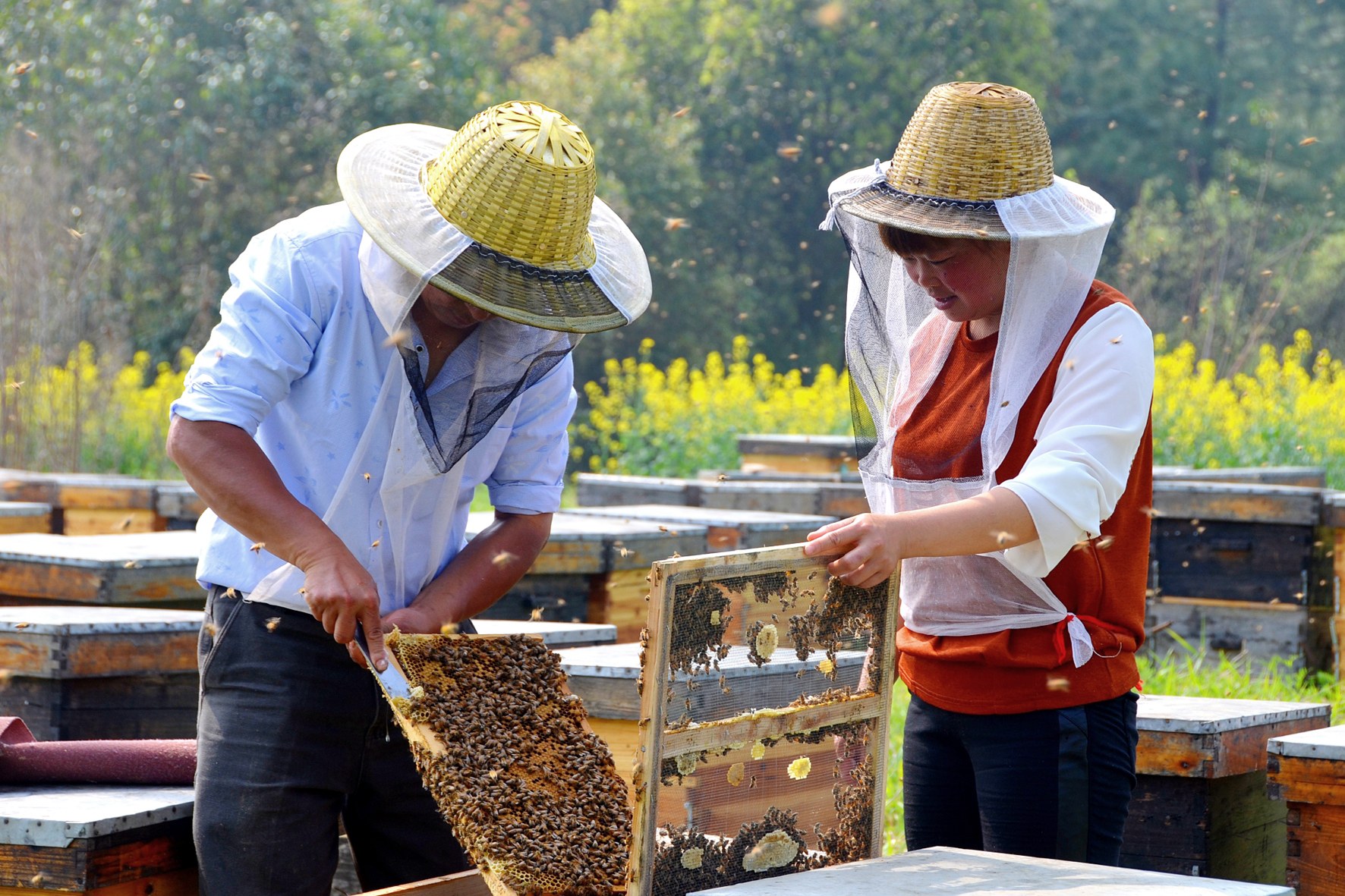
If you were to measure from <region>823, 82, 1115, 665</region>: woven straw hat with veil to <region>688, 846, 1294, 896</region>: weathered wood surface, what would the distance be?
1.43 feet

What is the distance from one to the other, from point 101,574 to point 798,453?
489cm

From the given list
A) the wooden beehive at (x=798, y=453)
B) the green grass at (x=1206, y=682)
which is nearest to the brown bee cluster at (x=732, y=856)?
the green grass at (x=1206, y=682)

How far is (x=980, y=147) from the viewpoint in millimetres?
2361

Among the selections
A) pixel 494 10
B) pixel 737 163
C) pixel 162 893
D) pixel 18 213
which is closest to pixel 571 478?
pixel 18 213

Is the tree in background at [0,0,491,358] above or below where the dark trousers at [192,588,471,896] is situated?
above

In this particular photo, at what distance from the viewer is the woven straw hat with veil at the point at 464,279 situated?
2289mm

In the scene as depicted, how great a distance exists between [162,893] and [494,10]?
3220cm

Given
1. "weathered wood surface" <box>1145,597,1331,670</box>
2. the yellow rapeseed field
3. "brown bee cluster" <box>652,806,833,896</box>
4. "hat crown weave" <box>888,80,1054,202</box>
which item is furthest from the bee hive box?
the yellow rapeseed field

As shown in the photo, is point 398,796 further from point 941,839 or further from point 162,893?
point 941,839

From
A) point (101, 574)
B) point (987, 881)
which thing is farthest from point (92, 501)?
point (987, 881)

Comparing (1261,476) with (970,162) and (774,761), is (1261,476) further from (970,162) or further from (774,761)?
(774,761)

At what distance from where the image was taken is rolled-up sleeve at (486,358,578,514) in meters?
2.75

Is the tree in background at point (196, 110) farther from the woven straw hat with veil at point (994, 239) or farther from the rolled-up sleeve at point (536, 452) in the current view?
the woven straw hat with veil at point (994, 239)

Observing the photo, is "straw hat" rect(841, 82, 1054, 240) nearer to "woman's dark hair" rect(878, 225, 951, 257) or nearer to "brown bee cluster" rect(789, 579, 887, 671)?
"woman's dark hair" rect(878, 225, 951, 257)
